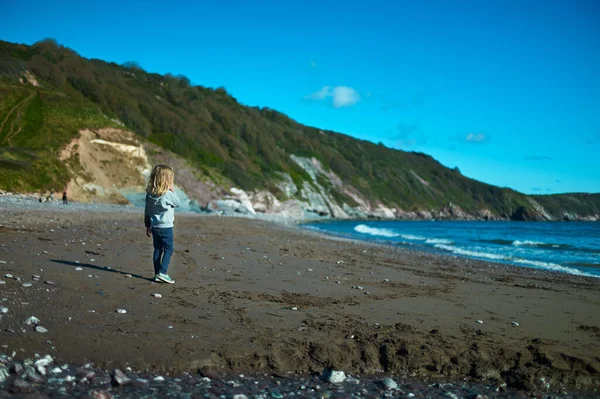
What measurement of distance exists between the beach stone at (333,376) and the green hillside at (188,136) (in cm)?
2917

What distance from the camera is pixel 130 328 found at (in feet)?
15.4

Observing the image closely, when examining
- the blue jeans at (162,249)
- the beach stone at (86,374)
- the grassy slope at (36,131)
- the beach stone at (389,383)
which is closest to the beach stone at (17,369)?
the beach stone at (86,374)

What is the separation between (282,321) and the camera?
18.2 feet

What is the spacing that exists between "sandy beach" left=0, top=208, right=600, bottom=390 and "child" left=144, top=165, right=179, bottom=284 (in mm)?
440

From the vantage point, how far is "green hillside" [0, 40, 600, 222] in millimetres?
35000

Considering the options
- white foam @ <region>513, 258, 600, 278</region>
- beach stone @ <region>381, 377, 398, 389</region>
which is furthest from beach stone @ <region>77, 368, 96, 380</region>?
white foam @ <region>513, 258, 600, 278</region>

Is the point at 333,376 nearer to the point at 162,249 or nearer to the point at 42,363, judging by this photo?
the point at 42,363

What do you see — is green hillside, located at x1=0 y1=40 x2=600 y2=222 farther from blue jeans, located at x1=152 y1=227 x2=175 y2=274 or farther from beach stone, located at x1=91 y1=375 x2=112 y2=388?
beach stone, located at x1=91 y1=375 x2=112 y2=388

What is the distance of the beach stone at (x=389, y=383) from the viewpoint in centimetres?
404

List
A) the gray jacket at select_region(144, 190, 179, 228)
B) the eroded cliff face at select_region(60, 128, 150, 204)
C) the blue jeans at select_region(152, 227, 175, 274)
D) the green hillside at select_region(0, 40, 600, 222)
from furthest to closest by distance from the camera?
the green hillside at select_region(0, 40, 600, 222)
the eroded cliff face at select_region(60, 128, 150, 204)
the gray jacket at select_region(144, 190, 179, 228)
the blue jeans at select_region(152, 227, 175, 274)

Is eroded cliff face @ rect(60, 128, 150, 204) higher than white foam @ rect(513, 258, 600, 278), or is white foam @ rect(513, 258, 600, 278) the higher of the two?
eroded cliff face @ rect(60, 128, 150, 204)

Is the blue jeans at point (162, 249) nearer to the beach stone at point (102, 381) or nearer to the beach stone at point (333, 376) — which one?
the beach stone at point (102, 381)

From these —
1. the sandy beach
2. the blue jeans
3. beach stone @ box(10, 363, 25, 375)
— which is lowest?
beach stone @ box(10, 363, 25, 375)

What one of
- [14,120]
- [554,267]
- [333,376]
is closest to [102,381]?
[333,376]
